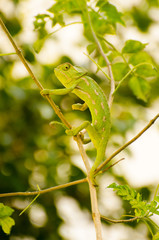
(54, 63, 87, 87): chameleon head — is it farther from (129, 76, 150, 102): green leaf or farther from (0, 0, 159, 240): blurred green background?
(0, 0, 159, 240): blurred green background

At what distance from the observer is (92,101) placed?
1.43 meters

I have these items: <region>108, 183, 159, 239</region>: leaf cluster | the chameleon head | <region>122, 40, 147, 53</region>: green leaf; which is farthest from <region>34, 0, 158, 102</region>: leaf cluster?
<region>108, 183, 159, 239</region>: leaf cluster

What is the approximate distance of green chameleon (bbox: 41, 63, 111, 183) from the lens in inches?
53.7

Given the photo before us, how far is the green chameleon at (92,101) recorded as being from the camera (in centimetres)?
136

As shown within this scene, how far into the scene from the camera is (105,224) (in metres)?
3.03

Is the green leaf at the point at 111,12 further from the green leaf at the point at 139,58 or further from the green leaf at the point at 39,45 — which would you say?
the green leaf at the point at 39,45

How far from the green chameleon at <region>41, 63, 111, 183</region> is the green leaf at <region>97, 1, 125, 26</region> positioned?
1.14 feet

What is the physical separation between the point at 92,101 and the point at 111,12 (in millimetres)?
499

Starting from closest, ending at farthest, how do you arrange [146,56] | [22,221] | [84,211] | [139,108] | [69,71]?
[69,71] → [146,56] → [22,221] → [84,211] → [139,108]

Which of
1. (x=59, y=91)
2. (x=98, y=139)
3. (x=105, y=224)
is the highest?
(x=59, y=91)

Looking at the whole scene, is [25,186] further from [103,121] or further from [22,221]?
[103,121]

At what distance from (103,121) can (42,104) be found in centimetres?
166

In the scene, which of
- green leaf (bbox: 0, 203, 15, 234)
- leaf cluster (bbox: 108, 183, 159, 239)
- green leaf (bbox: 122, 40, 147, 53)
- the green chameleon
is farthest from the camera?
green leaf (bbox: 122, 40, 147, 53)

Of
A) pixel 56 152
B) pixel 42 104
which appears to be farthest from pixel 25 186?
pixel 42 104
